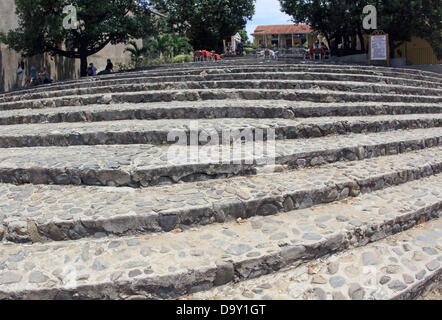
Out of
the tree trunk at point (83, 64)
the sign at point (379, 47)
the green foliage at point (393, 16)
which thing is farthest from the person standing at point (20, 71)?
the sign at point (379, 47)

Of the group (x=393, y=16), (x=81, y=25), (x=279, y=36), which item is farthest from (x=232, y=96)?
(x=279, y=36)

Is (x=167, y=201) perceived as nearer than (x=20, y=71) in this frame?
Yes

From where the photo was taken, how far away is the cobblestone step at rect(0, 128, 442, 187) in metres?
3.45

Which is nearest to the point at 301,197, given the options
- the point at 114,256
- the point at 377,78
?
the point at 114,256

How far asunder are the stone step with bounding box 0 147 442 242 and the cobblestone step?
113 mm

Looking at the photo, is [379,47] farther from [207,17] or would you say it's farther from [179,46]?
[207,17]

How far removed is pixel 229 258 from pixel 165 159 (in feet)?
5.16

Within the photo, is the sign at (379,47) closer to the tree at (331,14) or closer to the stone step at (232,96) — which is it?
the tree at (331,14)

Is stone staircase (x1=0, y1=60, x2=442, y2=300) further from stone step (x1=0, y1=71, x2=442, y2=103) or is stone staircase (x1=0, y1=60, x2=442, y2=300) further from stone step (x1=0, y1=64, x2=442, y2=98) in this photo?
stone step (x1=0, y1=64, x2=442, y2=98)

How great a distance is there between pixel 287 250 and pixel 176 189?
49.2 inches

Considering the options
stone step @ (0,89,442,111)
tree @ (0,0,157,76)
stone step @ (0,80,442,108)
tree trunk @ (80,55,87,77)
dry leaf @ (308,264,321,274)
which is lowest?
dry leaf @ (308,264,321,274)

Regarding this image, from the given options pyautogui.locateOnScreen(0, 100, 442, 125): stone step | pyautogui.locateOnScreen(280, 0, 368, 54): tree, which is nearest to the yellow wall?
pyautogui.locateOnScreen(280, 0, 368, 54): tree

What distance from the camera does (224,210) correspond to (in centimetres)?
297

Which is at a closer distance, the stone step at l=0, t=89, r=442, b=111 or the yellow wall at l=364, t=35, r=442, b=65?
the stone step at l=0, t=89, r=442, b=111
